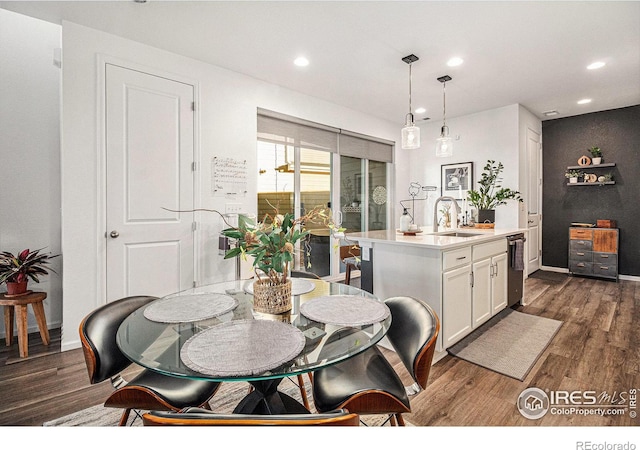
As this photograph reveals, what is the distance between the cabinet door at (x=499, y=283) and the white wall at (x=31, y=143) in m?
4.10

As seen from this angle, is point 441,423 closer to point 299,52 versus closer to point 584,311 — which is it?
point 584,311

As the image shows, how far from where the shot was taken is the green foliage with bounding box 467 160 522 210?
461 centimetres

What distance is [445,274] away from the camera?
2.40 m

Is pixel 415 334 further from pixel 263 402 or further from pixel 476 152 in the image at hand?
pixel 476 152

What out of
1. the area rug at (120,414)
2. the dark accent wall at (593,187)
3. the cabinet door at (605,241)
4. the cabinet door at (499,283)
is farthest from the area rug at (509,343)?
the dark accent wall at (593,187)

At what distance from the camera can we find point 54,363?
2393mm

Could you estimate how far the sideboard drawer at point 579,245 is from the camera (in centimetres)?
493

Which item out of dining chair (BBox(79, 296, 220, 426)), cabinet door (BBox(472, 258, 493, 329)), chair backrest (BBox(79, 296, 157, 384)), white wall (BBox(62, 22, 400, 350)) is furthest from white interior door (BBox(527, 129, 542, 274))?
chair backrest (BBox(79, 296, 157, 384))

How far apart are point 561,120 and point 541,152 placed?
1.88 ft

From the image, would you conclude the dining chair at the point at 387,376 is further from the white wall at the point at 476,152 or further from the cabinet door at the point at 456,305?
the white wall at the point at 476,152

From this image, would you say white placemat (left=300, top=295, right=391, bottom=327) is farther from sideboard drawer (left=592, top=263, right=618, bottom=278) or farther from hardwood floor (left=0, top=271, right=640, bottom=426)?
sideboard drawer (left=592, top=263, right=618, bottom=278)

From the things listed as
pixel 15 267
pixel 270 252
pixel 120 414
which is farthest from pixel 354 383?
pixel 15 267

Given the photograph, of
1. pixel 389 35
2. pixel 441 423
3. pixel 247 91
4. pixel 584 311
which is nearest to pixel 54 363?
pixel 441 423

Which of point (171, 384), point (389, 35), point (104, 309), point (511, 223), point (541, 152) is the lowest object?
point (171, 384)
